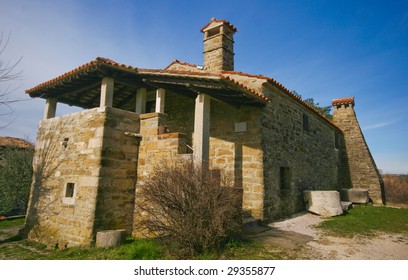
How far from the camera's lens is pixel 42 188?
25.0 ft

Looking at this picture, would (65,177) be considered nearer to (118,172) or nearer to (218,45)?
(118,172)

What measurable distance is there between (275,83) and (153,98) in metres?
4.29

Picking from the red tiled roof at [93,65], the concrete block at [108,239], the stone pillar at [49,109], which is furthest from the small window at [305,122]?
the stone pillar at [49,109]

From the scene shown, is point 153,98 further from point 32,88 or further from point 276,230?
point 276,230

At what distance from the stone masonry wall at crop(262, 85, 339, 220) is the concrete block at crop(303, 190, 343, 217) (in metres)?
0.47

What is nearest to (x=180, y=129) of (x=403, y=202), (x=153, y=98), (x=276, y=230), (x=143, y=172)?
(x=153, y=98)

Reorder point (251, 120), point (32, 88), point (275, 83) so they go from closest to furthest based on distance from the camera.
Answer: point (251, 120) → point (275, 83) → point (32, 88)

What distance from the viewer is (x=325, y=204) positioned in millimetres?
8008

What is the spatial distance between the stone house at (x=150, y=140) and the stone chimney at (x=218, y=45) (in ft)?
0.13

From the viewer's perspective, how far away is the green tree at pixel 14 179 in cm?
1177

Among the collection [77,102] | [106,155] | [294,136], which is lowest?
[106,155]

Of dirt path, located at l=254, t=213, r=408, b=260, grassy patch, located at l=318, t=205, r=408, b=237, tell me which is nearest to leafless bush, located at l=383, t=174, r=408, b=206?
grassy patch, located at l=318, t=205, r=408, b=237

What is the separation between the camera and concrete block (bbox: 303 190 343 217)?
25.9 ft

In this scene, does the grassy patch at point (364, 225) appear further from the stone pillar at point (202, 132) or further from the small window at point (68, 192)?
the small window at point (68, 192)
